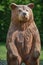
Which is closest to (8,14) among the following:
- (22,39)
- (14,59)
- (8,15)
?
(8,15)

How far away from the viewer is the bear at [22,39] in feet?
25.3

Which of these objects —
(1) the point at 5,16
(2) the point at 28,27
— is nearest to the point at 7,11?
(1) the point at 5,16

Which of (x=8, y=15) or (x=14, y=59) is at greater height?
(x=14, y=59)

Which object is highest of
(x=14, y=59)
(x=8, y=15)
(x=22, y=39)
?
(x=22, y=39)

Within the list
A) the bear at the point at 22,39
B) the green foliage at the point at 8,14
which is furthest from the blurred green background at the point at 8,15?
the bear at the point at 22,39

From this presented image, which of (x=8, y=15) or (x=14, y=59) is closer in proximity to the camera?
(x=14, y=59)

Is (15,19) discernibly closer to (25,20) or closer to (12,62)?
(25,20)

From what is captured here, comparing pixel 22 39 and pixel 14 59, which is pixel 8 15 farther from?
pixel 14 59

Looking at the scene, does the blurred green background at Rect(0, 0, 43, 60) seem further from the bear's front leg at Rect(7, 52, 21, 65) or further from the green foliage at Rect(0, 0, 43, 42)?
the bear's front leg at Rect(7, 52, 21, 65)

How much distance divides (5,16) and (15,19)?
1113cm

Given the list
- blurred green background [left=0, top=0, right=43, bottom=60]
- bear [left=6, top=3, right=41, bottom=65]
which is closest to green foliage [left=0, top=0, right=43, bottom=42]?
blurred green background [left=0, top=0, right=43, bottom=60]

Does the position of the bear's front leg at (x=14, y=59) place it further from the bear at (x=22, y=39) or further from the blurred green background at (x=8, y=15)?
the blurred green background at (x=8, y=15)

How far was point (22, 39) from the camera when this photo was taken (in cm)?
779

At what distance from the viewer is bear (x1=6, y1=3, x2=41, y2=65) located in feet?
25.3
